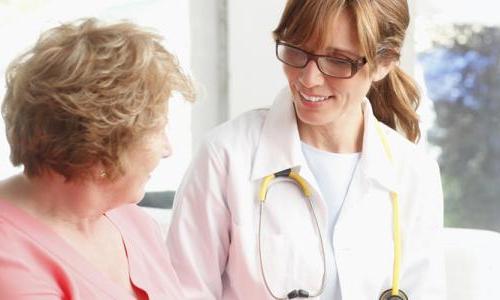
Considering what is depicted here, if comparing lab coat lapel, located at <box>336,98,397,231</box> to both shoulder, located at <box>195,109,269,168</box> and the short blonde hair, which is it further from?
the short blonde hair

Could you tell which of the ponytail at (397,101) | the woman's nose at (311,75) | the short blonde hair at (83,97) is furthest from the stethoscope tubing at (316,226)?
the short blonde hair at (83,97)

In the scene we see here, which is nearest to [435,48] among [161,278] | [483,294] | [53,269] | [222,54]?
[222,54]

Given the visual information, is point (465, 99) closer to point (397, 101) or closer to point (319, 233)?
point (397, 101)

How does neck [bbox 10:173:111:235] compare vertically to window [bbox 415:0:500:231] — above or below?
above

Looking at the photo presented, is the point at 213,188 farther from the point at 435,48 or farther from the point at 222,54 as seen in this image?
the point at 435,48

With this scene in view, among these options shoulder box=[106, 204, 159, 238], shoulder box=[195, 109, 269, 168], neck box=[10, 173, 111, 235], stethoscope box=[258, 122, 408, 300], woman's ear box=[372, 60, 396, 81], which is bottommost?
stethoscope box=[258, 122, 408, 300]

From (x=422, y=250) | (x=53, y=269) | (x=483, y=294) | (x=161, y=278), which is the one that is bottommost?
(x=483, y=294)

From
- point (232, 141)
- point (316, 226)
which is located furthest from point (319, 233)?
point (232, 141)

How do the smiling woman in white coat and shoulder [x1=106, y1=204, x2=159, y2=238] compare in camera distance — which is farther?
the smiling woman in white coat

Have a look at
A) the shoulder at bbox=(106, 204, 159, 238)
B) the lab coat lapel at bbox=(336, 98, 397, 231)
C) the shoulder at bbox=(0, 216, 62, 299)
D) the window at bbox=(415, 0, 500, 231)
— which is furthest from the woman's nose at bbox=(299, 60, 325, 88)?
the window at bbox=(415, 0, 500, 231)

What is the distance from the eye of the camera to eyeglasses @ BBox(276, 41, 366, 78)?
5.66 feet

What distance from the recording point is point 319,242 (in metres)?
1.84

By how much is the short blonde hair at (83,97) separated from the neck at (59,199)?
1.0 inches

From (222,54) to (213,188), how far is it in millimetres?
1016
